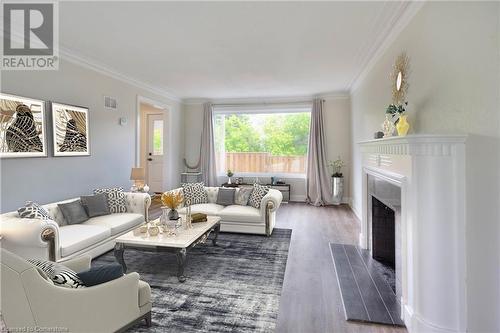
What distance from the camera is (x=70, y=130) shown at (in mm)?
3990

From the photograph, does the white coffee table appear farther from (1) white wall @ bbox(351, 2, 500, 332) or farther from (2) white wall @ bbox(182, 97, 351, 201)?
(2) white wall @ bbox(182, 97, 351, 201)

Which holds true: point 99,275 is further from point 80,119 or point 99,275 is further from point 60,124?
point 80,119

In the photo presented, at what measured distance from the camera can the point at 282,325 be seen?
208cm

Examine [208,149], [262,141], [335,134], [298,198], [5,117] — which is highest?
[335,134]

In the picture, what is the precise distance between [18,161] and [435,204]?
176 inches

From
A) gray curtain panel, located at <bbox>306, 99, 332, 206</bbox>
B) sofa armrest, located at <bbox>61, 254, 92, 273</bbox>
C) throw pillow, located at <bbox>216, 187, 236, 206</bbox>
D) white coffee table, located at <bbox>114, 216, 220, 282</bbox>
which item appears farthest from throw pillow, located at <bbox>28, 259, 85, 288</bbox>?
gray curtain panel, located at <bbox>306, 99, 332, 206</bbox>

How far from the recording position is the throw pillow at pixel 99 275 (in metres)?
1.65

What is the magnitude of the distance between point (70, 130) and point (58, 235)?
1.93 m

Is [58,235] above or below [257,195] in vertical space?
below

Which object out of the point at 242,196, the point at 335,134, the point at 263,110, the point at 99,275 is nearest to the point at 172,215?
the point at 242,196

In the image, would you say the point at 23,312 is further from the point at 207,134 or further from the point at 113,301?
the point at 207,134

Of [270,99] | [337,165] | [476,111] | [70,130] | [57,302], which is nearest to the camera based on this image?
[57,302]

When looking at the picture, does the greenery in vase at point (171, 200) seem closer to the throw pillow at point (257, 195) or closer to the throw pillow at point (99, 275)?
the throw pillow at point (257, 195)

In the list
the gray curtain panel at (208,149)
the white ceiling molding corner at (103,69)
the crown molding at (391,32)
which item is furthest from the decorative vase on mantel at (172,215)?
Result: the gray curtain panel at (208,149)
